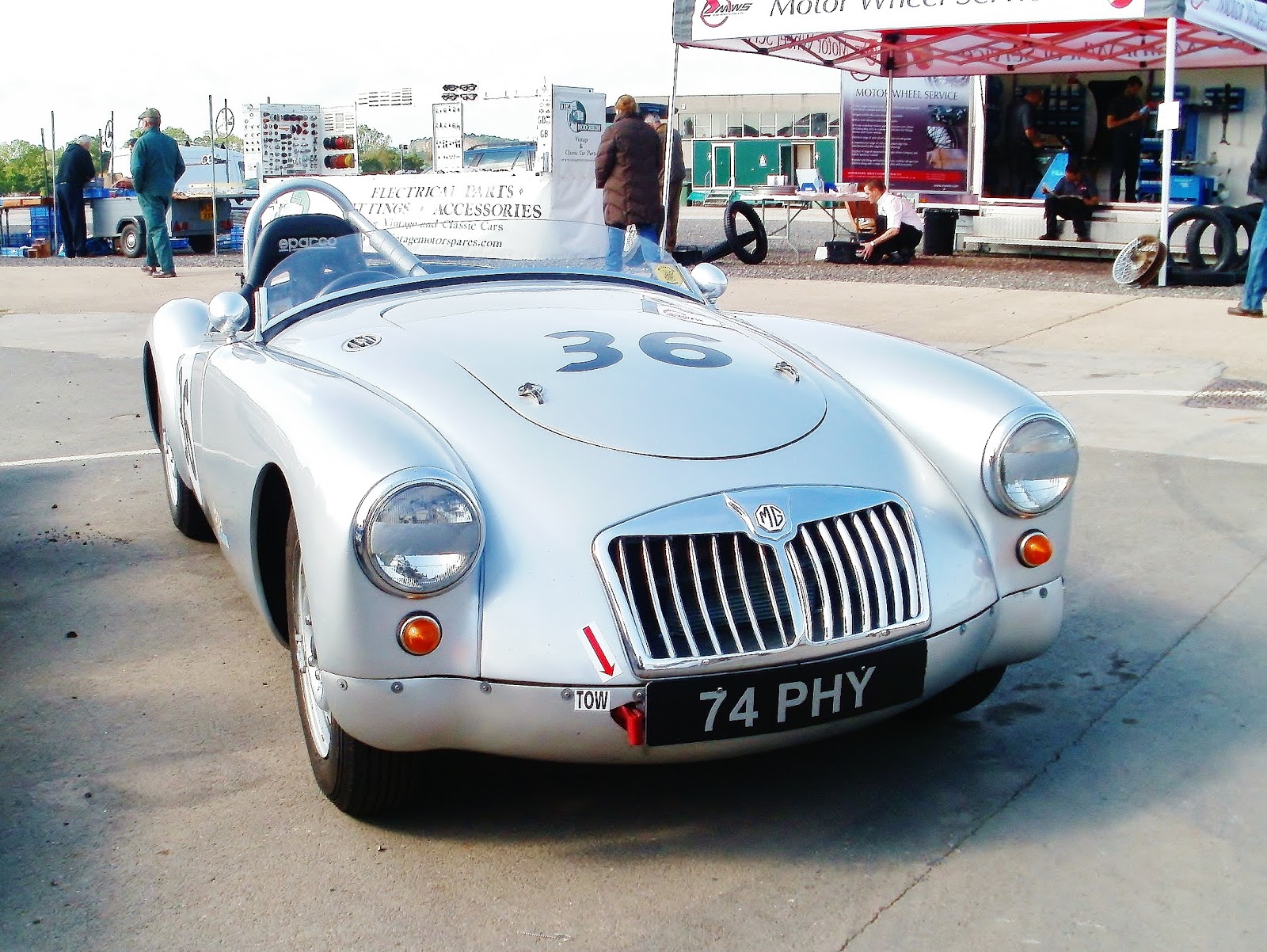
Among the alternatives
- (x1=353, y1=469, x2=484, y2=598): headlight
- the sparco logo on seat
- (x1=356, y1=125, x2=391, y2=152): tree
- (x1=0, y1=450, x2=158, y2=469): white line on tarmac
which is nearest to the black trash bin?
(x1=0, y1=450, x2=158, y2=469): white line on tarmac

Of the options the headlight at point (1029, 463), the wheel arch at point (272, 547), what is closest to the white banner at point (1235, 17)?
the headlight at point (1029, 463)

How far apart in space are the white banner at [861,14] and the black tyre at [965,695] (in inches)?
426

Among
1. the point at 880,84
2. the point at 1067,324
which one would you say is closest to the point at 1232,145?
the point at 880,84

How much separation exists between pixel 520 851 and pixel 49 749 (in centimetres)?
128

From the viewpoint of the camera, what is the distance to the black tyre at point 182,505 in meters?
4.97

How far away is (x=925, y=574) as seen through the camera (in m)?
2.86

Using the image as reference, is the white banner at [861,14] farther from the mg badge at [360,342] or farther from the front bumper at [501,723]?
the front bumper at [501,723]

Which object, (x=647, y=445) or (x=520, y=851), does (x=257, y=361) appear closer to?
(x=647, y=445)

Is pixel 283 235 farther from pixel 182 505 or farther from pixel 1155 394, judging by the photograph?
pixel 1155 394

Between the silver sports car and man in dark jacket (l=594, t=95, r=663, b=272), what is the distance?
9177 mm

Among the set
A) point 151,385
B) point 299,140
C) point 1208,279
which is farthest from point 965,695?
point 299,140

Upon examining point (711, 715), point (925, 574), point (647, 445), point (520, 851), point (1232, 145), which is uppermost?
point (1232, 145)

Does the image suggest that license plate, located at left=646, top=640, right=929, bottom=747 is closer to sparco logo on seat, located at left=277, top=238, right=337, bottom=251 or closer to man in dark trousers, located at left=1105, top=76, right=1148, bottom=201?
sparco logo on seat, located at left=277, top=238, right=337, bottom=251

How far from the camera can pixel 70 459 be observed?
6.47 m
